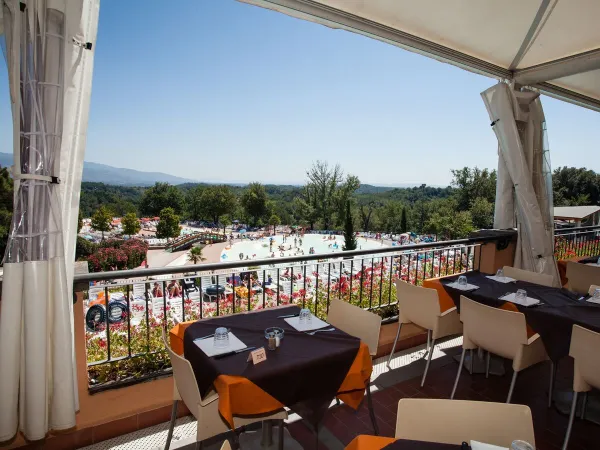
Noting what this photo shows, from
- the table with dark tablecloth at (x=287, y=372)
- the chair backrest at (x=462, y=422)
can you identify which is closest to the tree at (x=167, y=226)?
the table with dark tablecloth at (x=287, y=372)

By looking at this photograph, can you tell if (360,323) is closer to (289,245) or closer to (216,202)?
(289,245)

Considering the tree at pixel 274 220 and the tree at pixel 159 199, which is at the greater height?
the tree at pixel 159 199

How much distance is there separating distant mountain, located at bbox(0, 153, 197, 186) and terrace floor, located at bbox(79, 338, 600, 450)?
175 cm

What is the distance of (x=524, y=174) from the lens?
4.16m

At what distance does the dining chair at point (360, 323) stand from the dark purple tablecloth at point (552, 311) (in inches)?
45.7

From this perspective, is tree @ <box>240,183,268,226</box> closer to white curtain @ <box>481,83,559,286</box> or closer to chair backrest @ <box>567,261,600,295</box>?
white curtain @ <box>481,83,559,286</box>

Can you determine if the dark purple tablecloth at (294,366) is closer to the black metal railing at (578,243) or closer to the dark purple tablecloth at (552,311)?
the dark purple tablecloth at (552,311)

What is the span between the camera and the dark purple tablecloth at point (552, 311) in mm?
2283

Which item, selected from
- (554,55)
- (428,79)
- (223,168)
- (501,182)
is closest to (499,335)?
(501,182)

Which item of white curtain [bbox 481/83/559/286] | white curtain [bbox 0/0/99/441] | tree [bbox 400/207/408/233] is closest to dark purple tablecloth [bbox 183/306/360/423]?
white curtain [bbox 0/0/99/441]

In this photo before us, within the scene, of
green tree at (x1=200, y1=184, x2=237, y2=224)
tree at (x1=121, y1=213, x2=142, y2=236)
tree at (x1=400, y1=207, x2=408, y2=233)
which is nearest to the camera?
tree at (x1=121, y1=213, x2=142, y2=236)

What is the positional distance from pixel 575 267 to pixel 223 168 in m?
99.6

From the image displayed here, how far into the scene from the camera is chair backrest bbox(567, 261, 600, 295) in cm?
363

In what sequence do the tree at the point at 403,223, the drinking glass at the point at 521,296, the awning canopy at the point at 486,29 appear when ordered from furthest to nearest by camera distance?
the tree at the point at 403,223 < the awning canopy at the point at 486,29 < the drinking glass at the point at 521,296
